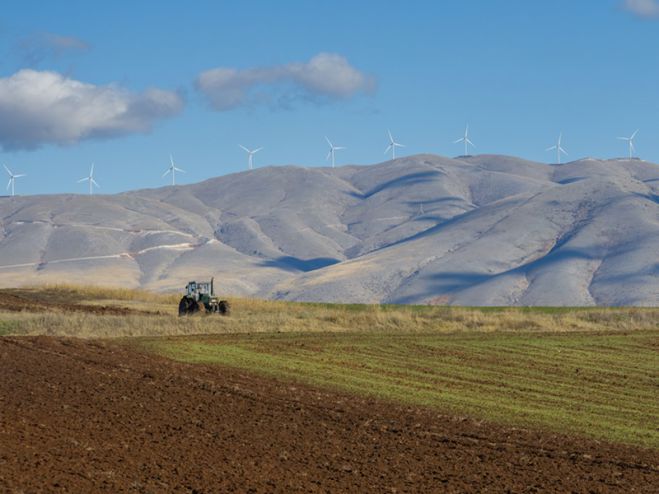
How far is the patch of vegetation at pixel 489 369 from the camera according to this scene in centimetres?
2241

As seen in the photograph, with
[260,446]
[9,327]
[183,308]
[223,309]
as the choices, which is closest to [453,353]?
[223,309]

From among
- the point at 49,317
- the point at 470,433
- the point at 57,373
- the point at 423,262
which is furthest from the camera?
the point at 423,262

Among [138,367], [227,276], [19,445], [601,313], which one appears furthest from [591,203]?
[19,445]

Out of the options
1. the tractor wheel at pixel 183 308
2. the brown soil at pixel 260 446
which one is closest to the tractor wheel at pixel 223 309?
the tractor wheel at pixel 183 308

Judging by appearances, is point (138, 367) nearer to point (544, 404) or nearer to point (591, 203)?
point (544, 404)

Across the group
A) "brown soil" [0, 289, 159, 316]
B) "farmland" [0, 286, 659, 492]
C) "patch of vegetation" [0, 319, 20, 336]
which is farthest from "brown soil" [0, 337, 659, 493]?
"brown soil" [0, 289, 159, 316]

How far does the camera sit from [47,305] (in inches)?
2260

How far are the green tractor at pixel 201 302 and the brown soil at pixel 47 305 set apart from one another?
3.56 metres

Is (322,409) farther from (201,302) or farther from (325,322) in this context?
(201,302)

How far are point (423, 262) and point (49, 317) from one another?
130 m

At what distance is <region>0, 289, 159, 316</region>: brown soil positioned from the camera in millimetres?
53469

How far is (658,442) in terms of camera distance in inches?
756

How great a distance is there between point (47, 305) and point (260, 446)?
139 ft

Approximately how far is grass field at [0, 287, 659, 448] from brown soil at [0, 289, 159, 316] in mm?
1054
